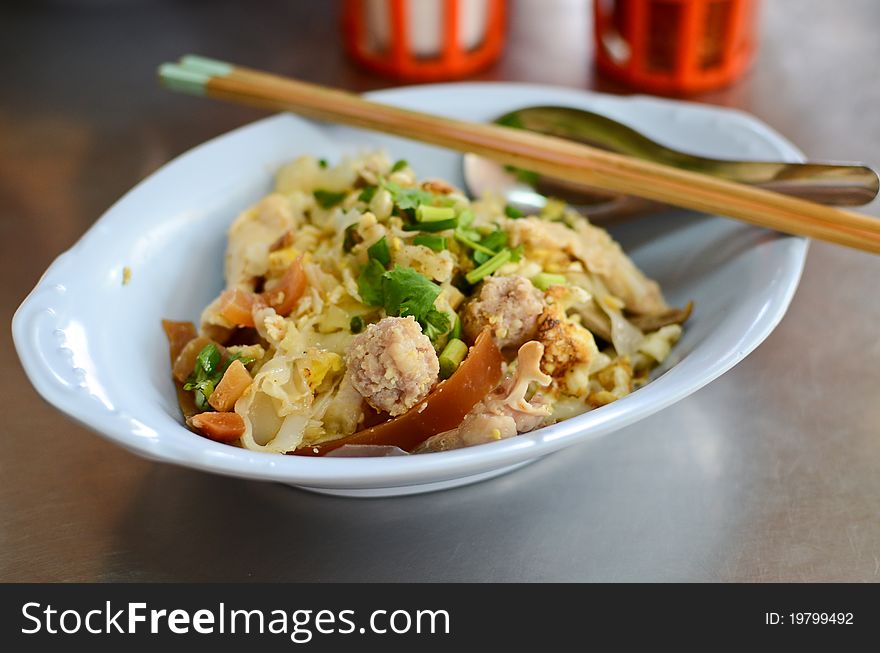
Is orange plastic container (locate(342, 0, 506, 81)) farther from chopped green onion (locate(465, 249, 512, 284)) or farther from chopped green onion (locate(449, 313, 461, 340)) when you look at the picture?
chopped green onion (locate(449, 313, 461, 340))

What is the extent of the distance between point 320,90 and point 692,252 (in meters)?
0.66

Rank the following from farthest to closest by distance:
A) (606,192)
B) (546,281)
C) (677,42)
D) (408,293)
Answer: (677,42)
(606,192)
(546,281)
(408,293)

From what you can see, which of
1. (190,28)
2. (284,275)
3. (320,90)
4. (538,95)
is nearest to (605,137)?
(538,95)

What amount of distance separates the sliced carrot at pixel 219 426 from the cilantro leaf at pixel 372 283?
9.0 inches

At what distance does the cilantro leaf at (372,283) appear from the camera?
4.16 ft

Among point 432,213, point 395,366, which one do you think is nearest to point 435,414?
→ point 395,366

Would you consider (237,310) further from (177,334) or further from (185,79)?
(185,79)

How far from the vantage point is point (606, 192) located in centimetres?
157

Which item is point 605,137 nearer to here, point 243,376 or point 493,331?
point 493,331

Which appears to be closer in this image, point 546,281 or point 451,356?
point 451,356

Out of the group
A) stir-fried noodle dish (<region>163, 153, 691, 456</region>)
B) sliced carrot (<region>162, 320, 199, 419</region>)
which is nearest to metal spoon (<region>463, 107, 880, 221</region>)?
stir-fried noodle dish (<region>163, 153, 691, 456</region>)

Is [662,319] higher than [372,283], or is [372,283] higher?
[372,283]

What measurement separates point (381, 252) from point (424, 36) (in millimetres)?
1097
